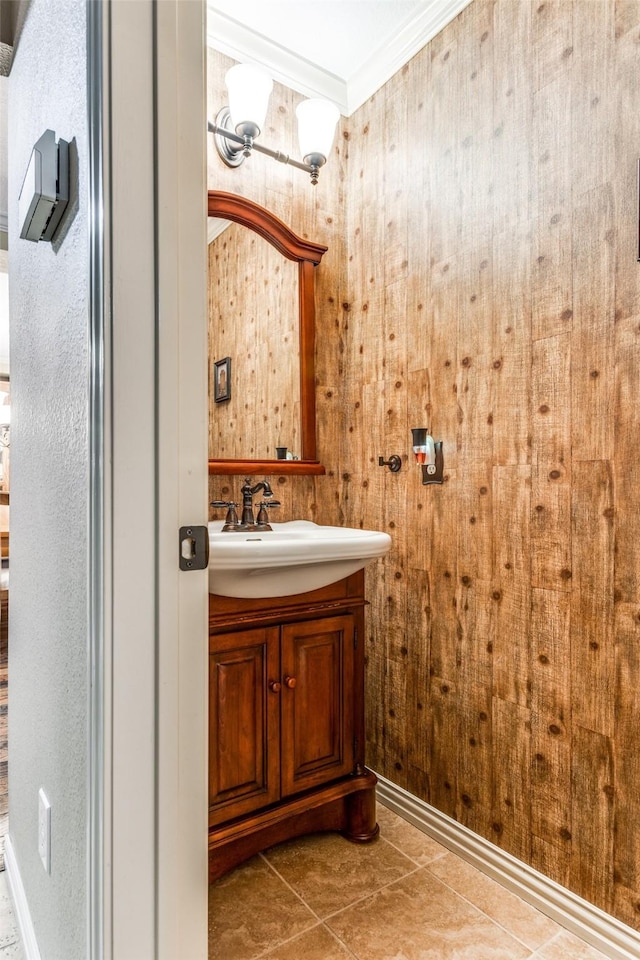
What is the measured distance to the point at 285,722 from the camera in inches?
60.6

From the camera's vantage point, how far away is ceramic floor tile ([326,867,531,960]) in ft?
4.29

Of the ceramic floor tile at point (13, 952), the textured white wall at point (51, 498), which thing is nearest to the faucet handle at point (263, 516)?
the textured white wall at point (51, 498)

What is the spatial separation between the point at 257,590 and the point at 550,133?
53.3 inches

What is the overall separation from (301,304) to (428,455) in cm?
74

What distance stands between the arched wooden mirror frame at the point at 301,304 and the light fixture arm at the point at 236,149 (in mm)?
117

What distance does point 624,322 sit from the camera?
4.27ft

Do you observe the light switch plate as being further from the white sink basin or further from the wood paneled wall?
the wood paneled wall

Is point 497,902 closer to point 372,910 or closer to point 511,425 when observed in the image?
point 372,910

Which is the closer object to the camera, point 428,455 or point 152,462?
point 152,462

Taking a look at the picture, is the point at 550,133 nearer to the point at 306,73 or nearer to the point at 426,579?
the point at 306,73

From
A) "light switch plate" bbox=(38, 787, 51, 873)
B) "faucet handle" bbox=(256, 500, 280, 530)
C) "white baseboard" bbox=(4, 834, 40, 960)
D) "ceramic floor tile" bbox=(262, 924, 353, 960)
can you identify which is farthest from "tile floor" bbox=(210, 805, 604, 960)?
"faucet handle" bbox=(256, 500, 280, 530)

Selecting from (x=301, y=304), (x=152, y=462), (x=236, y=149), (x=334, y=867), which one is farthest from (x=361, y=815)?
(x=236, y=149)

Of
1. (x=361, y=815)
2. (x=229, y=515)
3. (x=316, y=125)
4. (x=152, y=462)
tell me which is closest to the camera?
(x=152, y=462)

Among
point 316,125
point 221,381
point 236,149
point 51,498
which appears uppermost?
point 316,125
